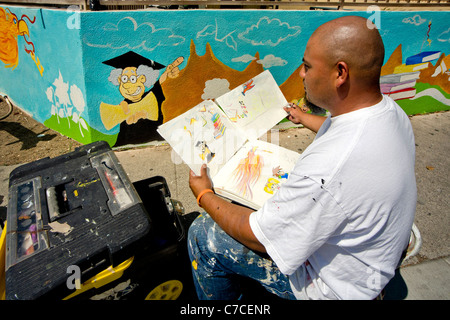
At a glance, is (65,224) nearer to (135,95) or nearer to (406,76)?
→ (135,95)

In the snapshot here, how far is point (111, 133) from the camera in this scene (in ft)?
10.2

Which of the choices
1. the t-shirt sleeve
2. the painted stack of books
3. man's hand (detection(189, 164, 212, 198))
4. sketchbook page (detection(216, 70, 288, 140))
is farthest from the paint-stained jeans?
the painted stack of books

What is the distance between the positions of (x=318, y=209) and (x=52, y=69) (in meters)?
3.53

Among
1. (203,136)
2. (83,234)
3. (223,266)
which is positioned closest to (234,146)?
(203,136)

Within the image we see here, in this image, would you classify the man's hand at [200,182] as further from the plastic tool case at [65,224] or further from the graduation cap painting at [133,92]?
the graduation cap painting at [133,92]

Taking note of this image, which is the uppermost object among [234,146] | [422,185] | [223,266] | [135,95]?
[135,95]

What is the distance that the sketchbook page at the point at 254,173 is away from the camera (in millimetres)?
1453

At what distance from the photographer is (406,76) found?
13.5 feet

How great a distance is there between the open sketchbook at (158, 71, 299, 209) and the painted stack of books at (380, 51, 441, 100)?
123 inches

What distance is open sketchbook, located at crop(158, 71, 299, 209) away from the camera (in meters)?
1.51

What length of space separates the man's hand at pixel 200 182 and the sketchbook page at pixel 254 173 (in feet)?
0.17

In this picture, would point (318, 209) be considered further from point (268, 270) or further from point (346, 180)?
point (268, 270)

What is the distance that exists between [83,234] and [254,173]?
0.94 m

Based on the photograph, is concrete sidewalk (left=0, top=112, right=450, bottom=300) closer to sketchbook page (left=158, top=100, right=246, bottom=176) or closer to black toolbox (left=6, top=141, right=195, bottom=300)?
sketchbook page (left=158, top=100, right=246, bottom=176)
